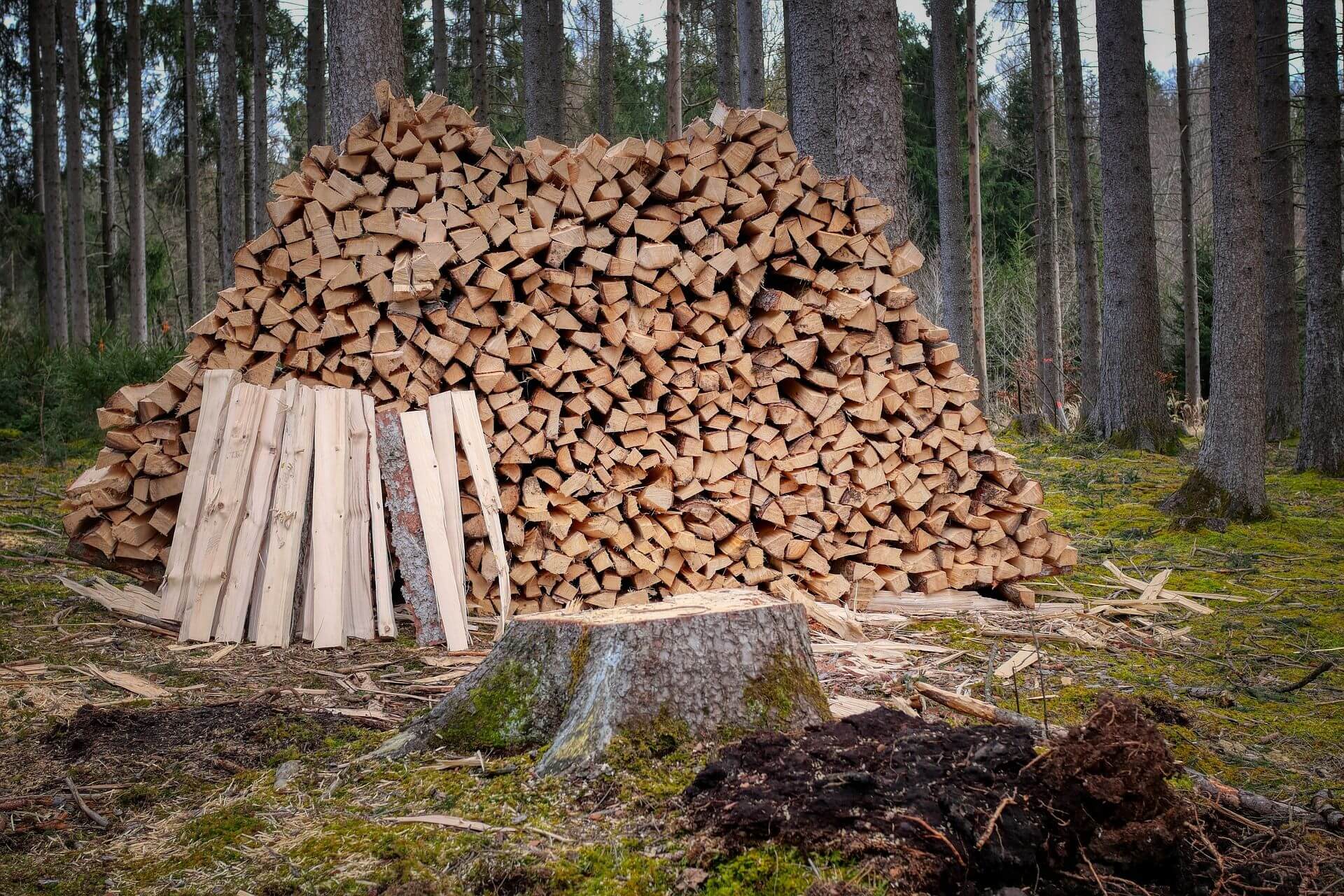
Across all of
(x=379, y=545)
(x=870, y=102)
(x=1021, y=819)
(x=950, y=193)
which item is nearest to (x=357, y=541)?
(x=379, y=545)

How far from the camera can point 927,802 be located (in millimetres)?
2186

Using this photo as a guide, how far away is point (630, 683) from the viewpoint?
281cm

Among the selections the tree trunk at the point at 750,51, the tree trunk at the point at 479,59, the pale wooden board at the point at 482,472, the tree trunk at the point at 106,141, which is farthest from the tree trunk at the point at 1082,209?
the tree trunk at the point at 106,141

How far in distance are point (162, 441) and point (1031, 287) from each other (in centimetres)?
1900

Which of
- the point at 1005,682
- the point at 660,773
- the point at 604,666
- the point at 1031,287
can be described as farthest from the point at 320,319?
the point at 1031,287

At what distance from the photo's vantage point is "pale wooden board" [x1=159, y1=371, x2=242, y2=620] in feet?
14.4

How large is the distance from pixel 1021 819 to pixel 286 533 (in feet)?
11.4

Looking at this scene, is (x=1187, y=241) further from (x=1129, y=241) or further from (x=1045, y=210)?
(x=1129, y=241)

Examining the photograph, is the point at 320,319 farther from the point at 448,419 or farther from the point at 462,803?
the point at 462,803

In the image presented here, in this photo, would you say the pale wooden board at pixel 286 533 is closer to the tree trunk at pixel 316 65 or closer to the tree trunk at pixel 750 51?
the tree trunk at pixel 750 51

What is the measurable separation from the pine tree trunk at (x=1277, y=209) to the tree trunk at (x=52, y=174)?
Result: 53.2 ft

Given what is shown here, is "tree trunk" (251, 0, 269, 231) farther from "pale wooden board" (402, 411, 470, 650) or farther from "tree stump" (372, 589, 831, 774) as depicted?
"tree stump" (372, 589, 831, 774)

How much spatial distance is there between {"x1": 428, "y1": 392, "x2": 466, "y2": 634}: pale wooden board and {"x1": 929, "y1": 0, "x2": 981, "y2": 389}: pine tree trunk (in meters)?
9.11

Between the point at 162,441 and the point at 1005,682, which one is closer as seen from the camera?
the point at 1005,682
